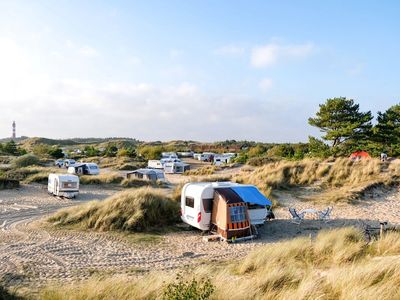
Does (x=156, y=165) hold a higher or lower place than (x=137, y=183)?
higher

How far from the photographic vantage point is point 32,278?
30.0 feet

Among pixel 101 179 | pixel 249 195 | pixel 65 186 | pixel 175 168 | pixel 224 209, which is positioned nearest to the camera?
pixel 224 209

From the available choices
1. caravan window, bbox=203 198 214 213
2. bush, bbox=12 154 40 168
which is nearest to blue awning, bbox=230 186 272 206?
caravan window, bbox=203 198 214 213

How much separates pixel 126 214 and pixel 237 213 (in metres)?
4.63

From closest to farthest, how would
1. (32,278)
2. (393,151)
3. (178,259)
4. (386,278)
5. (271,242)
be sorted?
(386,278), (32,278), (178,259), (271,242), (393,151)

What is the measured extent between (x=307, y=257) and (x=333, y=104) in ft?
102

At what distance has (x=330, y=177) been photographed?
2480 cm

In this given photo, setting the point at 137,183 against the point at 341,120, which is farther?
the point at 341,120

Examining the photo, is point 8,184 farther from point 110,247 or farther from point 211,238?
point 211,238

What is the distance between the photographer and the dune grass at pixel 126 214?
15.3 meters

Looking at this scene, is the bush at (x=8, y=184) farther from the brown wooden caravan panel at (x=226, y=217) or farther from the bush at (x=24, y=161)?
the bush at (x=24, y=161)

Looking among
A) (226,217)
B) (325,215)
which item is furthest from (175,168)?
(226,217)

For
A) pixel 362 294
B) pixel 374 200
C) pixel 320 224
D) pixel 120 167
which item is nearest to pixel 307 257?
pixel 362 294

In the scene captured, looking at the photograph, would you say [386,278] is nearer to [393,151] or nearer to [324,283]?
[324,283]
